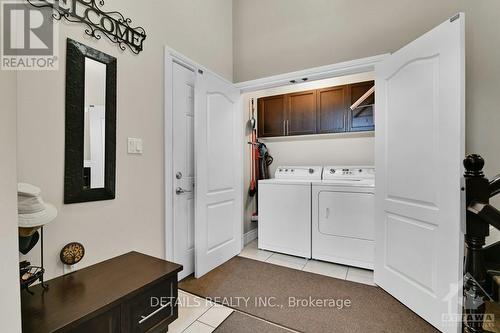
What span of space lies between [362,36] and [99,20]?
222 cm

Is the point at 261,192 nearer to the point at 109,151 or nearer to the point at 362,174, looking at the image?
the point at 362,174

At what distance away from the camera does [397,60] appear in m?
1.90

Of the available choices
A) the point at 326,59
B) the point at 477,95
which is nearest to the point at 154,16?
the point at 326,59

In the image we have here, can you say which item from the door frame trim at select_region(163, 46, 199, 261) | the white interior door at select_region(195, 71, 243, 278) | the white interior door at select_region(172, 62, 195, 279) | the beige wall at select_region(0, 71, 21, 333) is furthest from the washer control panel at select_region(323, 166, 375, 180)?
the beige wall at select_region(0, 71, 21, 333)

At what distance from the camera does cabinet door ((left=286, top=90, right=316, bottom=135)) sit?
332 centimetres

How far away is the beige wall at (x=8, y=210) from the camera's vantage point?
695 mm

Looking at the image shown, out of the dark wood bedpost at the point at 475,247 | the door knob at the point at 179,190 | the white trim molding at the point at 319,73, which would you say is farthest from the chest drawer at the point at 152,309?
the white trim molding at the point at 319,73

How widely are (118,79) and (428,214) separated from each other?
8.00ft

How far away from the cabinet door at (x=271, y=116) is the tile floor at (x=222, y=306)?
1.78 metres

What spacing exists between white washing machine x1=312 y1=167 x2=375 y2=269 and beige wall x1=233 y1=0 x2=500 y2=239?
0.98 meters

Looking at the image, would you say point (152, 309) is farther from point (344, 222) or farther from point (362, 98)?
point (362, 98)

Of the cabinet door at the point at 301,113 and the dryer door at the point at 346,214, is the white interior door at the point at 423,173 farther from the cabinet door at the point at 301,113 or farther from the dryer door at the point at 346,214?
the cabinet door at the point at 301,113

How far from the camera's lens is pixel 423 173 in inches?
66.5

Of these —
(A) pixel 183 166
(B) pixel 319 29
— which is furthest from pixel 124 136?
(B) pixel 319 29
